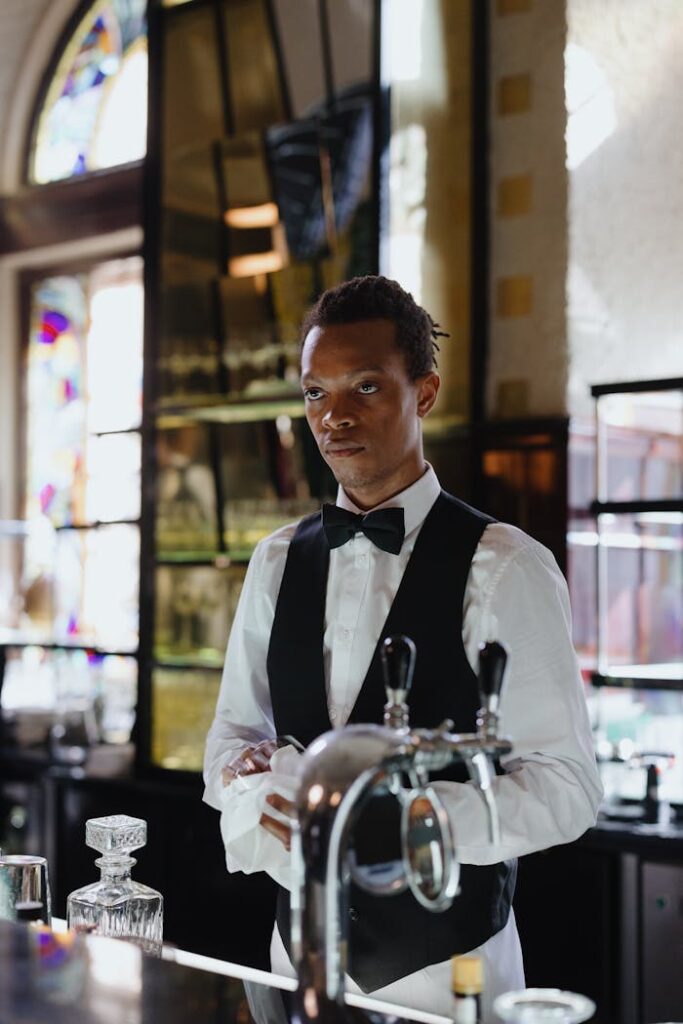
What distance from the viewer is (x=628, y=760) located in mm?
3113

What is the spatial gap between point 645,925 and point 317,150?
2.26 m

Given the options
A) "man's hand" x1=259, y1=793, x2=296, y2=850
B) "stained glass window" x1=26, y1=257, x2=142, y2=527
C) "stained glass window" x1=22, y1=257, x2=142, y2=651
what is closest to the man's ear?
"man's hand" x1=259, y1=793, x2=296, y2=850

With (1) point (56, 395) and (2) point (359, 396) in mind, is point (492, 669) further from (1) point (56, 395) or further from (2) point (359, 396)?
(1) point (56, 395)

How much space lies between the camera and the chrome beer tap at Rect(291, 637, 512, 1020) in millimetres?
992

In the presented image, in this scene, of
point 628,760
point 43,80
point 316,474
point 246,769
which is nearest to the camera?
point 246,769

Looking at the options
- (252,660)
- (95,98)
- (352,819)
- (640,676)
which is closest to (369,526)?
(252,660)

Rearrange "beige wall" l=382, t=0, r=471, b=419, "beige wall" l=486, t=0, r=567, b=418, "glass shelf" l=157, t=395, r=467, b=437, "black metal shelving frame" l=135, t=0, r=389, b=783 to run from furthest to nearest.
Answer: "black metal shelving frame" l=135, t=0, r=389, b=783, "glass shelf" l=157, t=395, r=467, b=437, "beige wall" l=382, t=0, r=471, b=419, "beige wall" l=486, t=0, r=567, b=418

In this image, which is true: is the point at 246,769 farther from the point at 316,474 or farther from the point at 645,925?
the point at 316,474

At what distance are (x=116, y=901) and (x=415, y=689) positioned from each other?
1.49 ft

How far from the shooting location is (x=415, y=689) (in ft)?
5.49

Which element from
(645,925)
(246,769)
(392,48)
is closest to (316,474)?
(392,48)

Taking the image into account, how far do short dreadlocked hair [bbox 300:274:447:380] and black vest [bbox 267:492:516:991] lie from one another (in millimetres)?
216

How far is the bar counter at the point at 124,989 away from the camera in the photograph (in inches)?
45.1

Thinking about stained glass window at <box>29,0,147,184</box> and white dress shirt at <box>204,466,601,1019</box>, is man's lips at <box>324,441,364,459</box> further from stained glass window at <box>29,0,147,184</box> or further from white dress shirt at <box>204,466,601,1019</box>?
stained glass window at <box>29,0,147,184</box>
